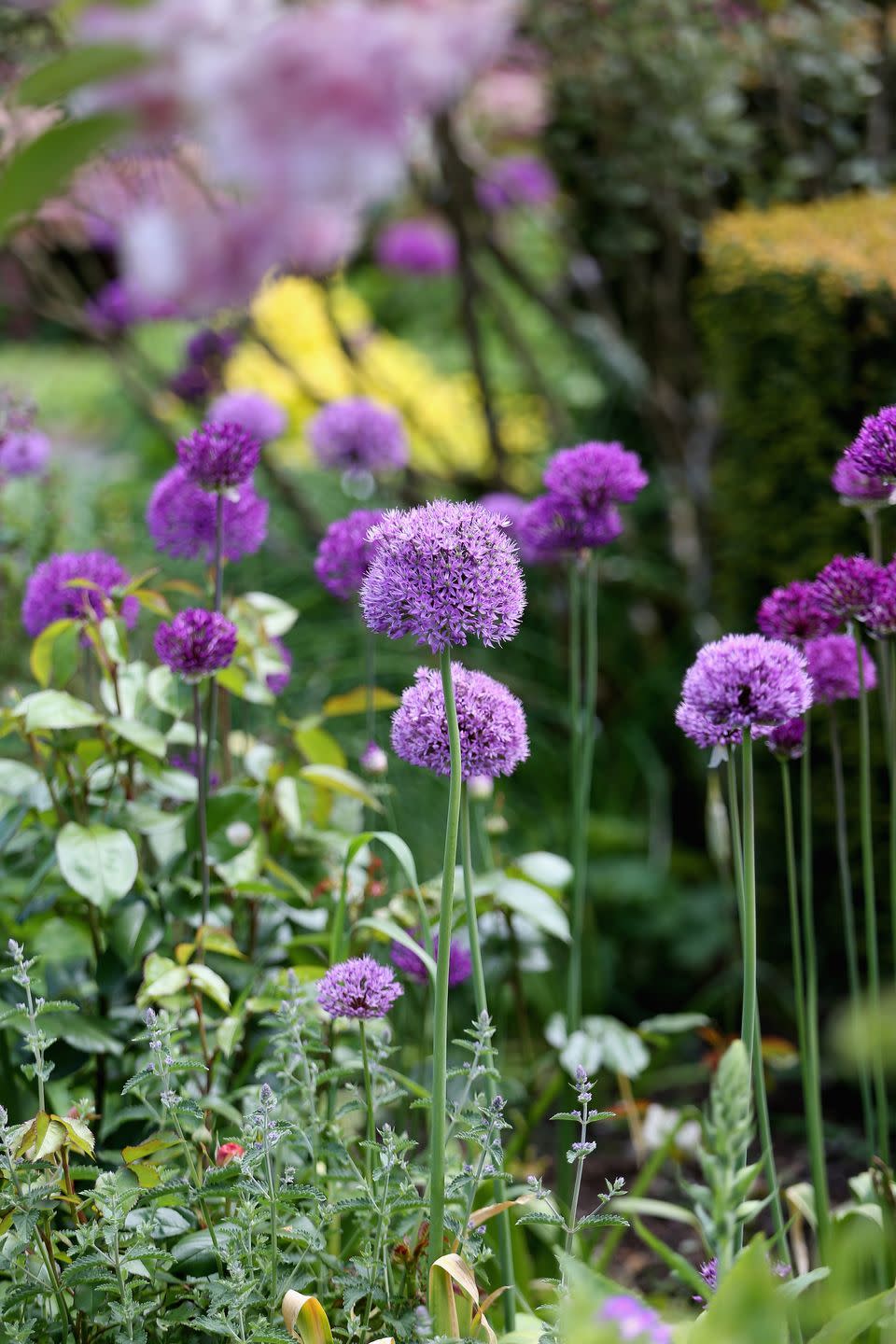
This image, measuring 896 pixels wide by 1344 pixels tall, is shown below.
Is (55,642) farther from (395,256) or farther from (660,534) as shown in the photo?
(395,256)

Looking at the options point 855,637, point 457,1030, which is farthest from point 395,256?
point 855,637

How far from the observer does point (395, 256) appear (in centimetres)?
559

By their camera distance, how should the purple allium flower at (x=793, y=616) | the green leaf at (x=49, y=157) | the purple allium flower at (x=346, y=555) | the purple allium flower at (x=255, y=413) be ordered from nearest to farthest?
the green leaf at (x=49, y=157), the purple allium flower at (x=793, y=616), the purple allium flower at (x=346, y=555), the purple allium flower at (x=255, y=413)

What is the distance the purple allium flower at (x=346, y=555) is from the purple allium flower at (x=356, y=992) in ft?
2.07

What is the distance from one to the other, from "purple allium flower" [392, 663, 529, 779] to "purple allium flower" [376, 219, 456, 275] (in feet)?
14.8

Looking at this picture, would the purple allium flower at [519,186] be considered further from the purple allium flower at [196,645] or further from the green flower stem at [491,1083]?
the green flower stem at [491,1083]

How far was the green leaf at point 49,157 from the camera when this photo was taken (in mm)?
671

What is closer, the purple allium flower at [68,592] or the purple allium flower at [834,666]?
the purple allium flower at [834,666]

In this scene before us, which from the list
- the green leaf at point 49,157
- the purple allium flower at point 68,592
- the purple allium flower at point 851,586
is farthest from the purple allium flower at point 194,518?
the green leaf at point 49,157

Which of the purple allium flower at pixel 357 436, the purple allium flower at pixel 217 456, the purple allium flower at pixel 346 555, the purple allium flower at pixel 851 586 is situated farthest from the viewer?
the purple allium flower at pixel 357 436

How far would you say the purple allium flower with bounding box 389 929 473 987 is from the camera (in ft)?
5.21

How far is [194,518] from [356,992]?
0.79 metres

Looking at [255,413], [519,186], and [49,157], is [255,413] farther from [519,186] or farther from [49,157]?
[519,186]

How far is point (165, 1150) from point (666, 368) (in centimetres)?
324
